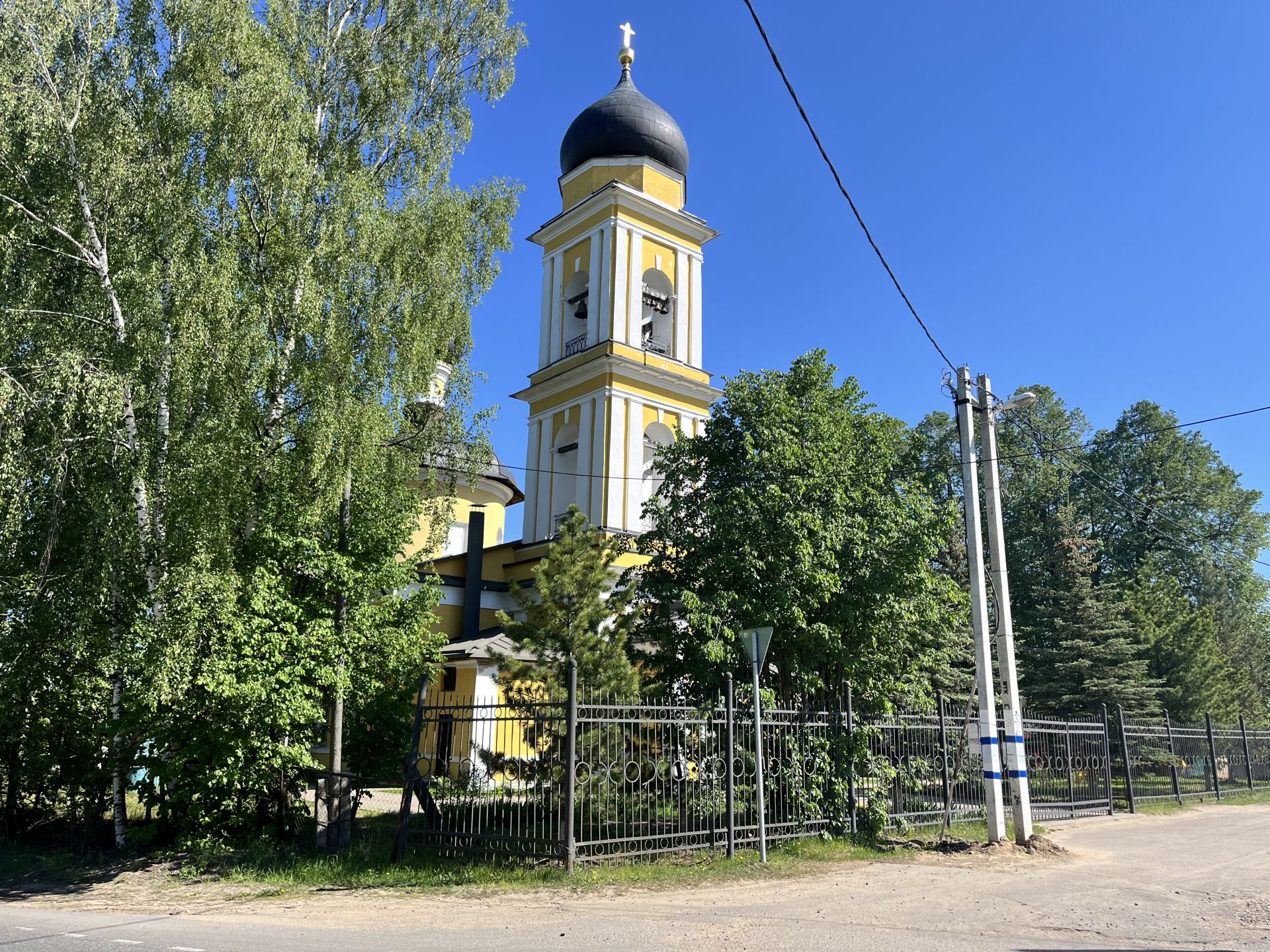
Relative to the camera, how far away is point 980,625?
13.8 meters

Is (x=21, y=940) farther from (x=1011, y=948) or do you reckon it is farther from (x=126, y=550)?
(x=1011, y=948)

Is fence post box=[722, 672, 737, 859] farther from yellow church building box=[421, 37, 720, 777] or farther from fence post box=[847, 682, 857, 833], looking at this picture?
yellow church building box=[421, 37, 720, 777]

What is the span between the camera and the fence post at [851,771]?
44.5ft

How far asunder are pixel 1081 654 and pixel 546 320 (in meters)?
19.5

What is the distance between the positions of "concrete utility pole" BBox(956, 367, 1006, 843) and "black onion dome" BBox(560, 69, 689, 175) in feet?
51.6

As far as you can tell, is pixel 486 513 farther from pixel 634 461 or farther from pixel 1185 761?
pixel 1185 761

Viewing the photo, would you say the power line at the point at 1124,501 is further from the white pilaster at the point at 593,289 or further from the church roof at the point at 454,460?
the church roof at the point at 454,460

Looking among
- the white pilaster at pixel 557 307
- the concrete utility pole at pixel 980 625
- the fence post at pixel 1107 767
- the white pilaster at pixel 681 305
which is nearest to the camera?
the concrete utility pole at pixel 980 625

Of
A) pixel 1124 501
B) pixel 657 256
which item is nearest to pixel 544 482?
pixel 657 256

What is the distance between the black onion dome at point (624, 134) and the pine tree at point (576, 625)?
16.8m

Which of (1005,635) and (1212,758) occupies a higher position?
(1005,635)

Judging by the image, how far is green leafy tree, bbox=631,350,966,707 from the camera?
44.6 feet

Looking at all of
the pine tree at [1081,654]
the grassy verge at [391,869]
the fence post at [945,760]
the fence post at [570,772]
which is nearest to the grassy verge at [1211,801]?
the pine tree at [1081,654]

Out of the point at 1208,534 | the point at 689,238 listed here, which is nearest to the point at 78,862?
the point at 689,238
